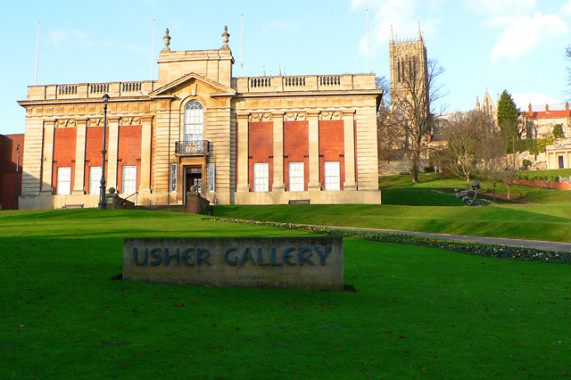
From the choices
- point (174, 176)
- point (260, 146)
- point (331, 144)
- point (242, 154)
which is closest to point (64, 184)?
point (174, 176)

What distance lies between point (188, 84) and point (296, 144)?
10.2 m

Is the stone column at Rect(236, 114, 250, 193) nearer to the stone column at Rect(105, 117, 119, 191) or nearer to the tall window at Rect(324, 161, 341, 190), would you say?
the tall window at Rect(324, 161, 341, 190)

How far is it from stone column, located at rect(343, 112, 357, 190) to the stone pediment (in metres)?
9.53

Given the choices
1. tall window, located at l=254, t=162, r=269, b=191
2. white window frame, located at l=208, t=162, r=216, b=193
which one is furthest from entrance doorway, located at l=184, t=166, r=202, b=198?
tall window, located at l=254, t=162, r=269, b=191

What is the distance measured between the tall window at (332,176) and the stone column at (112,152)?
17.4 m

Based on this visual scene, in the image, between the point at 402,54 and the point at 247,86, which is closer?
the point at 247,86

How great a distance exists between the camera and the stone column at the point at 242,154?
122ft

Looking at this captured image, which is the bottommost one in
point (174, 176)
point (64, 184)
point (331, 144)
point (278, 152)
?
point (64, 184)

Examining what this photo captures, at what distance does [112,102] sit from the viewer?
1515 inches

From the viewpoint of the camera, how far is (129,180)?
37.9m

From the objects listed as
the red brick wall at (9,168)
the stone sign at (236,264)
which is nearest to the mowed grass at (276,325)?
the stone sign at (236,264)

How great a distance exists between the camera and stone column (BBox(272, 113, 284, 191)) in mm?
37031

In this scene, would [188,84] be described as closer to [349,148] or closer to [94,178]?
[94,178]

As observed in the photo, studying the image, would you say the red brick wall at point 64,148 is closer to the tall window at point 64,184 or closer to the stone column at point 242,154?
the tall window at point 64,184
